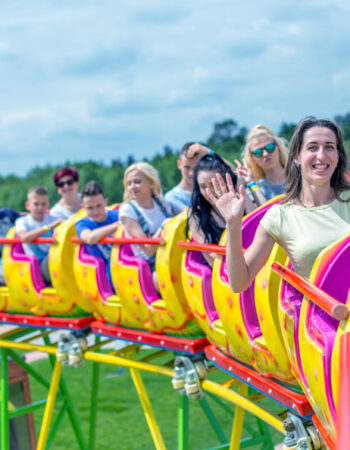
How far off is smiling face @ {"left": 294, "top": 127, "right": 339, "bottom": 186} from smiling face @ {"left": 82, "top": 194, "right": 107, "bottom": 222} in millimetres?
2202

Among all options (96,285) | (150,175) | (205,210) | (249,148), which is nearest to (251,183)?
(205,210)

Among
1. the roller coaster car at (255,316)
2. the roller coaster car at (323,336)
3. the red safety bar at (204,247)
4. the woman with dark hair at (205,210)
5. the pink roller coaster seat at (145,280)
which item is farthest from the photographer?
the pink roller coaster seat at (145,280)

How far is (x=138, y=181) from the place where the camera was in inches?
150

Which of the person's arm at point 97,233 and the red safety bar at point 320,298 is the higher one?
the person's arm at point 97,233

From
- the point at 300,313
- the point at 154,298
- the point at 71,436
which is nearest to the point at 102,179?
the point at 71,436

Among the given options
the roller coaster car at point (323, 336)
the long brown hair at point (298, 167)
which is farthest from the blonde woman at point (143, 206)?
the roller coaster car at point (323, 336)

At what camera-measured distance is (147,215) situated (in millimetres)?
3809

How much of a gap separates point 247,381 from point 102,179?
974cm

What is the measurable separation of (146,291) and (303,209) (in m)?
1.65

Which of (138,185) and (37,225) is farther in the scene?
(37,225)

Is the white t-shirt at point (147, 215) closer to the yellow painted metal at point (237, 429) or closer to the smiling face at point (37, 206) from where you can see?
the yellow painted metal at point (237, 429)

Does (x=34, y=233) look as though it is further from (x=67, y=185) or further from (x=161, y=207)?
(x=161, y=207)

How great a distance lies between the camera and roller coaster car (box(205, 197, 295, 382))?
7.52 feet

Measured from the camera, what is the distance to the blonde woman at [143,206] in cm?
374
